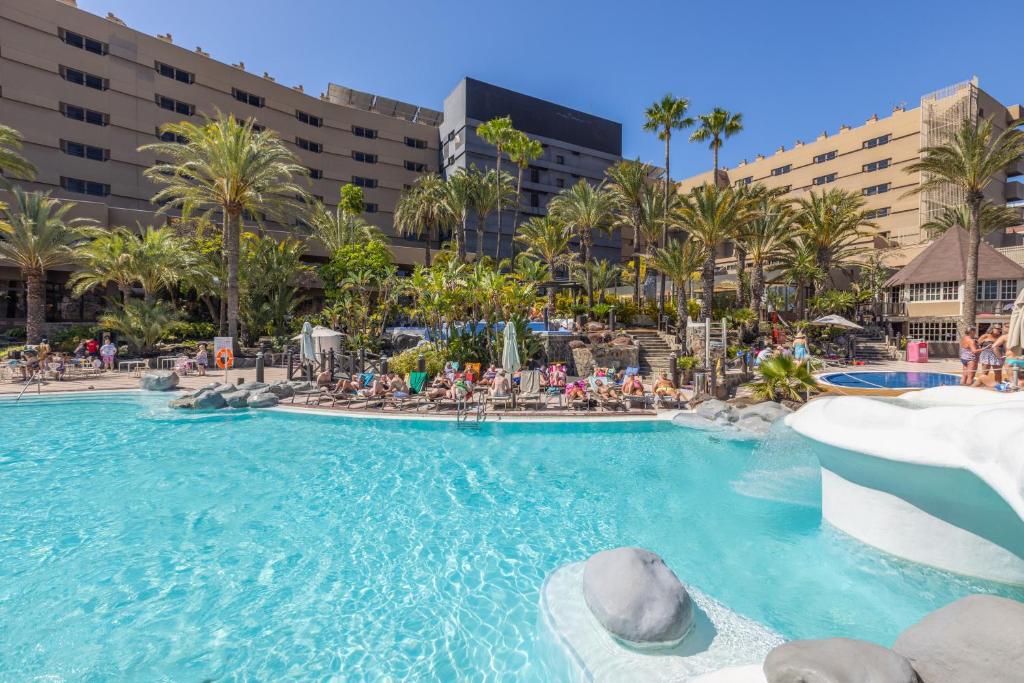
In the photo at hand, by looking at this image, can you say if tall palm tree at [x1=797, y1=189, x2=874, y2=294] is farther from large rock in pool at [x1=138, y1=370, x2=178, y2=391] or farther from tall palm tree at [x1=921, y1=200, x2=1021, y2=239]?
large rock in pool at [x1=138, y1=370, x2=178, y2=391]

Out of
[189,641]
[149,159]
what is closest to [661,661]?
[189,641]

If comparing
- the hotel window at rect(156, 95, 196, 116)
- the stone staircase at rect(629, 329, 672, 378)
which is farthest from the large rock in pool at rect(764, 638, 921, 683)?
the hotel window at rect(156, 95, 196, 116)

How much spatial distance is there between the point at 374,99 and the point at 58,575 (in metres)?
53.5

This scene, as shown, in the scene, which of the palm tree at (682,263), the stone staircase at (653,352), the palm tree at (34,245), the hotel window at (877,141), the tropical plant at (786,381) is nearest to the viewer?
the tropical plant at (786,381)

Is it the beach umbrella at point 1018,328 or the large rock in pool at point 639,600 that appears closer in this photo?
the large rock in pool at point 639,600

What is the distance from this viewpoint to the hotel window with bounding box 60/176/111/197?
30477 mm

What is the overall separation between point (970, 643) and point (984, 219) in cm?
3683

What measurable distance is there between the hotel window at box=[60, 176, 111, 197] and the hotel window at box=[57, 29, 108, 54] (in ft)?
30.5

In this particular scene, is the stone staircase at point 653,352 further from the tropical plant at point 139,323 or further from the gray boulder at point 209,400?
the tropical plant at point 139,323

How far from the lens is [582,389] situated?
1352 cm

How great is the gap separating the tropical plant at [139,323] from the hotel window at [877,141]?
57.1 metres

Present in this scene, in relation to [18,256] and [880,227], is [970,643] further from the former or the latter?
[880,227]

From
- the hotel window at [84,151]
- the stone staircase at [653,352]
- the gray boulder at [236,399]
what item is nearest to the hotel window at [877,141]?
the stone staircase at [653,352]

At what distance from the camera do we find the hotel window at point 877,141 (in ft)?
136
